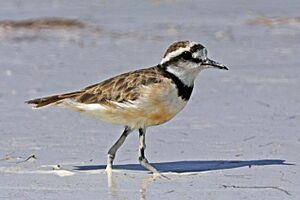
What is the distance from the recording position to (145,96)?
6992mm

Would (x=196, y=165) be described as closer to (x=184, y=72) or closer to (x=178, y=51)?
(x=184, y=72)

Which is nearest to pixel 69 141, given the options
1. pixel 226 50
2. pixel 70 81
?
pixel 70 81

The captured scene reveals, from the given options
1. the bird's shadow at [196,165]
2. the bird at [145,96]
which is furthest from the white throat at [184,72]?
the bird's shadow at [196,165]

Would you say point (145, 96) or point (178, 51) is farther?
point (178, 51)

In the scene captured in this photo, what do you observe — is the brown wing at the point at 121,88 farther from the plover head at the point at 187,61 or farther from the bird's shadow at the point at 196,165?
the bird's shadow at the point at 196,165

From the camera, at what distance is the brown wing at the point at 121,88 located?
705cm

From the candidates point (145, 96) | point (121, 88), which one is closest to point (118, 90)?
point (121, 88)

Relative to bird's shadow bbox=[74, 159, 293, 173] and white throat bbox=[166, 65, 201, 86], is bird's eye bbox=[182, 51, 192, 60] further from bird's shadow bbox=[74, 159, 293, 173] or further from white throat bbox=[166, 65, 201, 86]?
bird's shadow bbox=[74, 159, 293, 173]

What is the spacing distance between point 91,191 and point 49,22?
7129 mm

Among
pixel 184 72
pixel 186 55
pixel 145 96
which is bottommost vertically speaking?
pixel 145 96

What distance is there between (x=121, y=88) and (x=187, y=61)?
17.6 inches

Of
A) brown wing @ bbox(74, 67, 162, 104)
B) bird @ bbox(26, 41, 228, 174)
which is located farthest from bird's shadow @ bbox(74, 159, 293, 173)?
brown wing @ bbox(74, 67, 162, 104)

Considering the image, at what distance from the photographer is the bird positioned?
698 centimetres

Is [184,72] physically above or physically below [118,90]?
above
